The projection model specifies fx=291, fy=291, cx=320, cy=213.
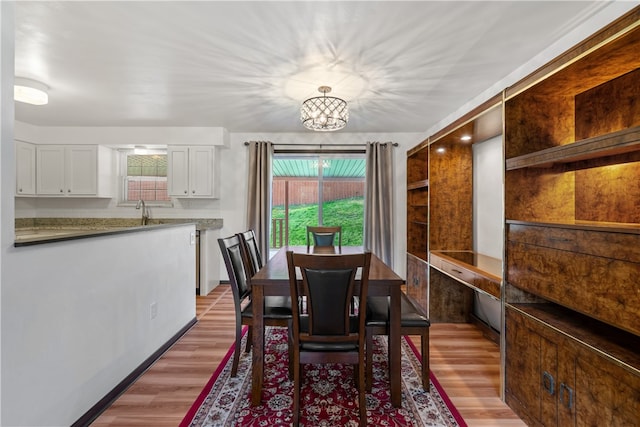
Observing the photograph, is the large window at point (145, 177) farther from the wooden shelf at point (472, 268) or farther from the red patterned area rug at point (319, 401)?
the wooden shelf at point (472, 268)

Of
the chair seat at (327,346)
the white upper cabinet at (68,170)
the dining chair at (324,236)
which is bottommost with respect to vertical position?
the chair seat at (327,346)

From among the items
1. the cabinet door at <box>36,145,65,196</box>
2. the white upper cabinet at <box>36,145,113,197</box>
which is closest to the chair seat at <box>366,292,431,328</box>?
the white upper cabinet at <box>36,145,113,197</box>

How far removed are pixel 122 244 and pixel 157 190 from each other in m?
3.00

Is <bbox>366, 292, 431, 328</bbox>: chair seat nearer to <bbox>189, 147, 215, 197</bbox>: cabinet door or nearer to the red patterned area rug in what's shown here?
the red patterned area rug

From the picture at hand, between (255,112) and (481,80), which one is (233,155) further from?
(481,80)

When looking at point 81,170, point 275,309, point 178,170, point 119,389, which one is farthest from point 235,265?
point 81,170

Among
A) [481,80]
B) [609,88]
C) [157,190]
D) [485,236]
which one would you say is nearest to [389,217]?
[485,236]

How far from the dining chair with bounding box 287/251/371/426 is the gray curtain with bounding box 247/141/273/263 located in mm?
2728

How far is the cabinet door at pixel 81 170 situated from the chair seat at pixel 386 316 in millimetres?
4331

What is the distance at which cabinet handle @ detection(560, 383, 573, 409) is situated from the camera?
133cm

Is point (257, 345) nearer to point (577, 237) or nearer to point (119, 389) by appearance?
point (119, 389)

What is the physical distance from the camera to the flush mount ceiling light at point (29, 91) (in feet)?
8.48

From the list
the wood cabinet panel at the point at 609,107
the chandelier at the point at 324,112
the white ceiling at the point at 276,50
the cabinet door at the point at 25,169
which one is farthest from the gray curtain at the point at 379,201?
the cabinet door at the point at 25,169

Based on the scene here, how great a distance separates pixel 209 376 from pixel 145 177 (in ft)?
11.8
